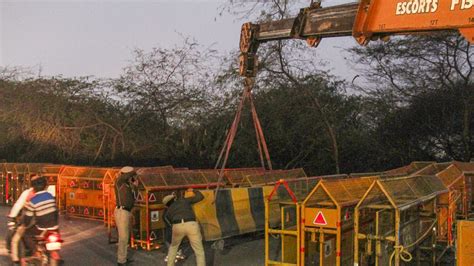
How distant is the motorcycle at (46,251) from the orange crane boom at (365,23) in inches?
168

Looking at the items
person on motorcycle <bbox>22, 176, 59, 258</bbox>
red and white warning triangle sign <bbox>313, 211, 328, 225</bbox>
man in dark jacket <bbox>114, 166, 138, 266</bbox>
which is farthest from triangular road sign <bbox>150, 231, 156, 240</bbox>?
red and white warning triangle sign <bbox>313, 211, 328, 225</bbox>

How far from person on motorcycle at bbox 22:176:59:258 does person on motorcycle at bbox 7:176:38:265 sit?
0.29 ft

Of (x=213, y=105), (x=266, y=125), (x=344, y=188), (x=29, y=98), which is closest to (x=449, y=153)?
(x=266, y=125)

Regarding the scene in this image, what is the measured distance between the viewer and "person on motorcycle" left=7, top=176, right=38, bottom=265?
785 centimetres

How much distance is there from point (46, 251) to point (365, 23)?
5.81 m

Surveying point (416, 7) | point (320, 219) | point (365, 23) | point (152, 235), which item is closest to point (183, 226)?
point (320, 219)

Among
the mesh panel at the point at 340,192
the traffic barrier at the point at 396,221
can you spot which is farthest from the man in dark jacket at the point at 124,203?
the traffic barrier at the point at 396,221

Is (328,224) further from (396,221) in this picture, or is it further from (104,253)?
(104,253)

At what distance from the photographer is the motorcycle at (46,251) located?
7605 mm

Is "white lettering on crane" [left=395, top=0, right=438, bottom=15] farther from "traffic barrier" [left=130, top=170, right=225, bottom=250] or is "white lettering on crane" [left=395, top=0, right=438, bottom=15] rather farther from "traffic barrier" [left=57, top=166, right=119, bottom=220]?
"traffic barrier" [left=57, top=166, right=119, bottom=220]

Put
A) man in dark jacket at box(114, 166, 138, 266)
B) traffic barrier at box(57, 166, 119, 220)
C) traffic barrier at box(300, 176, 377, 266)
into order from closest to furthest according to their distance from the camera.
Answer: traffic barrier at box(300, 176, 377, 266) → man in dark jacket at box(114, 166, 138, 266) → traffic barrier at box(57, 166, 119, 220)

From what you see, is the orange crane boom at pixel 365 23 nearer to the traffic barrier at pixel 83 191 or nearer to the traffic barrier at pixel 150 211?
the traffic barrier at pixel 150 211

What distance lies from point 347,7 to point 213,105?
51.2 ft

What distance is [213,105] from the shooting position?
923 inches
